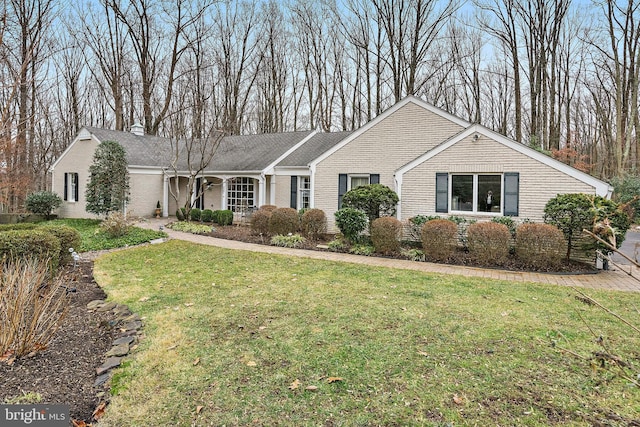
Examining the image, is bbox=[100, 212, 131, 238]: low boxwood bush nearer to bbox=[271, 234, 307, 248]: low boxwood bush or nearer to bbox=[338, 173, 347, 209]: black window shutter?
bbox=[271, 234, 307, 248]: low boxwood bush

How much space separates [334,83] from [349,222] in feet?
61.9

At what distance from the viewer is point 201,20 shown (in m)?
26.1

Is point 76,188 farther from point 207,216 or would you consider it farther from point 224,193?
point 224,193

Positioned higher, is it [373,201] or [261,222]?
[373,201]

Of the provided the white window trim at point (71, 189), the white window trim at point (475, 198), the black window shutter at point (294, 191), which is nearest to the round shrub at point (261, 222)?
the black window shutter at point (294, 191)

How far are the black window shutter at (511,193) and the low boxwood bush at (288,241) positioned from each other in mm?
6373

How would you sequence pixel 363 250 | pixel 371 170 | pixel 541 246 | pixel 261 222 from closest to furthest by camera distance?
pixel 541 246
pixel 363 250
pixel 261 222
pixel 371 170

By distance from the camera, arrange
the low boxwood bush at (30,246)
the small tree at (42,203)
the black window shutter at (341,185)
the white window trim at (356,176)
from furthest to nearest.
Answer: the small tree at (42,203), the black window shutter at (341,185), the white window trim at (356,176), the low boxwood bush at (30,246)

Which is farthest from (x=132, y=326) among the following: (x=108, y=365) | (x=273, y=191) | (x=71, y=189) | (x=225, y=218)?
(x=71, y=189)

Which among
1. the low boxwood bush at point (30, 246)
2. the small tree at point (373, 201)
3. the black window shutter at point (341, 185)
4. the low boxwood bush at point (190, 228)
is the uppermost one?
the black window shutter at point (341, 185)

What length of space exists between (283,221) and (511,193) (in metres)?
7.39

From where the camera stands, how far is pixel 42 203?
19.3 meters

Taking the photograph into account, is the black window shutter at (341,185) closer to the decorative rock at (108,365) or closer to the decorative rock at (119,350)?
the decorative rock at (119,350)

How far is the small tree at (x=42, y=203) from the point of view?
19125 millimetres
